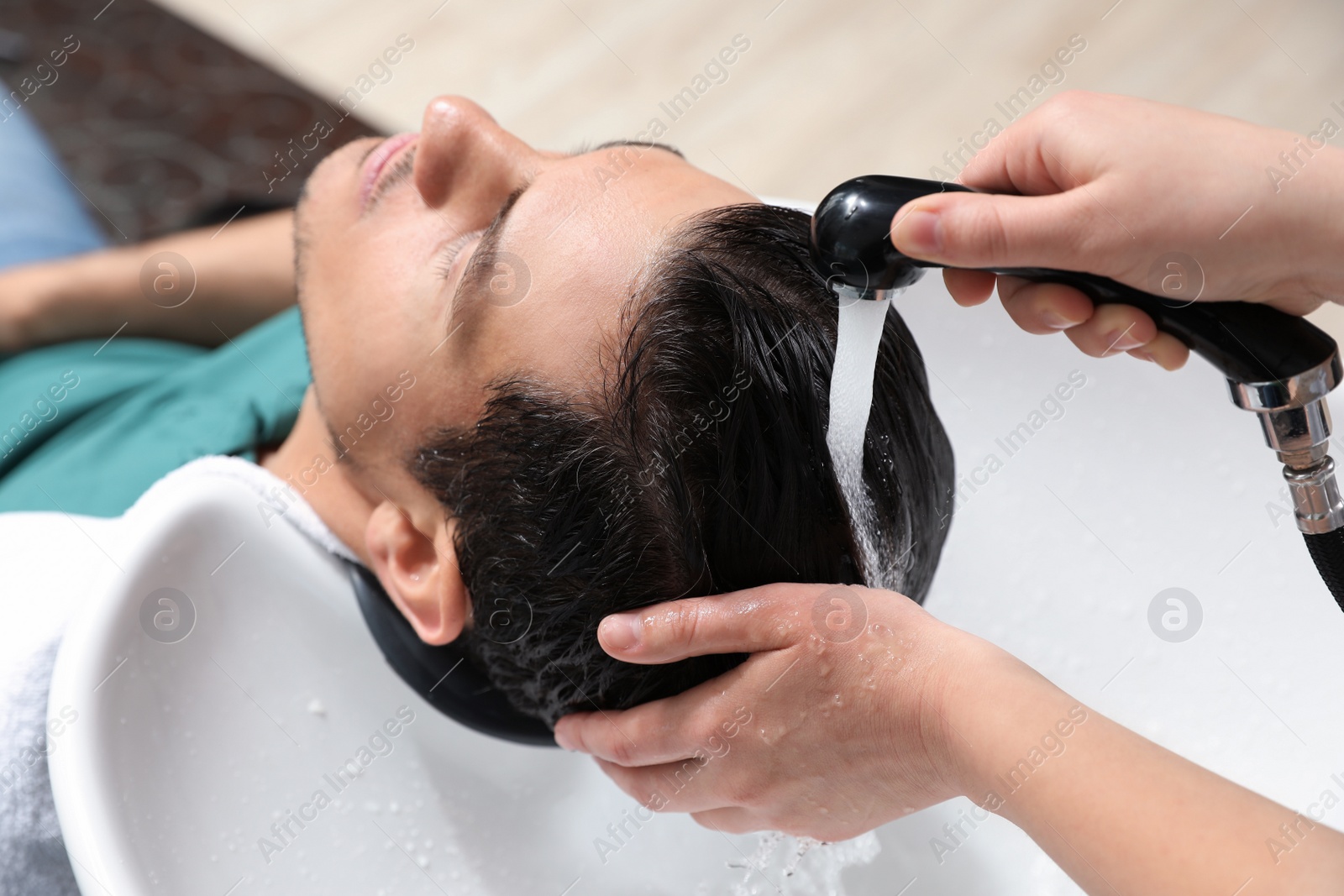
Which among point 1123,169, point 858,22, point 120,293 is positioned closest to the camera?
point 1123,169

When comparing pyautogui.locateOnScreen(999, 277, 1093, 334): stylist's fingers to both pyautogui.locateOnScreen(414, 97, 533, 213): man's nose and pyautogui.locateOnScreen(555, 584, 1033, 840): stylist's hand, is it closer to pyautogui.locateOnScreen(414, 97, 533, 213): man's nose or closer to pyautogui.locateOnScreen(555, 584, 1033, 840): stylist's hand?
pyautogui.locateOnScreen(555, 584, 1033, 840): stylist's hand

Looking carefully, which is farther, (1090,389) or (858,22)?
(858,22)

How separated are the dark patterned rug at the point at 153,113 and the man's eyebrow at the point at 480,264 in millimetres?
1094

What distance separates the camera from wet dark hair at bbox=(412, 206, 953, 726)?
842 millimetres

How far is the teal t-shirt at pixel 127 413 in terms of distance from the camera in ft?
4.09

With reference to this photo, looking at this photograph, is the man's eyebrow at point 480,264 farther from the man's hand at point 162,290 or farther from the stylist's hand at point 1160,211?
the man's hand at point 162,290

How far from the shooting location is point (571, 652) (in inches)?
37.5

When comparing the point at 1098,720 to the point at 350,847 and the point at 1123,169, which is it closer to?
the point at 1123,169

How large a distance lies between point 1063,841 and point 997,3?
2091mm

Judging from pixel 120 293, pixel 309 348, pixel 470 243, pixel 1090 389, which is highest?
pixel 470 243

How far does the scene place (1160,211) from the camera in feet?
2.29

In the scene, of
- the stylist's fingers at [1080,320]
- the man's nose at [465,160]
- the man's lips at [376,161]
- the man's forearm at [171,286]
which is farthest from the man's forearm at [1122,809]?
the man's forearm at [171,286]

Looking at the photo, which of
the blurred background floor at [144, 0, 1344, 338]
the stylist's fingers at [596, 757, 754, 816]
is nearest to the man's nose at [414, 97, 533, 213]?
the stylist's fingers at [596, 757, 754, 816]

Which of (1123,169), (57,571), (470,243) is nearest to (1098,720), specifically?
(1123,169)
